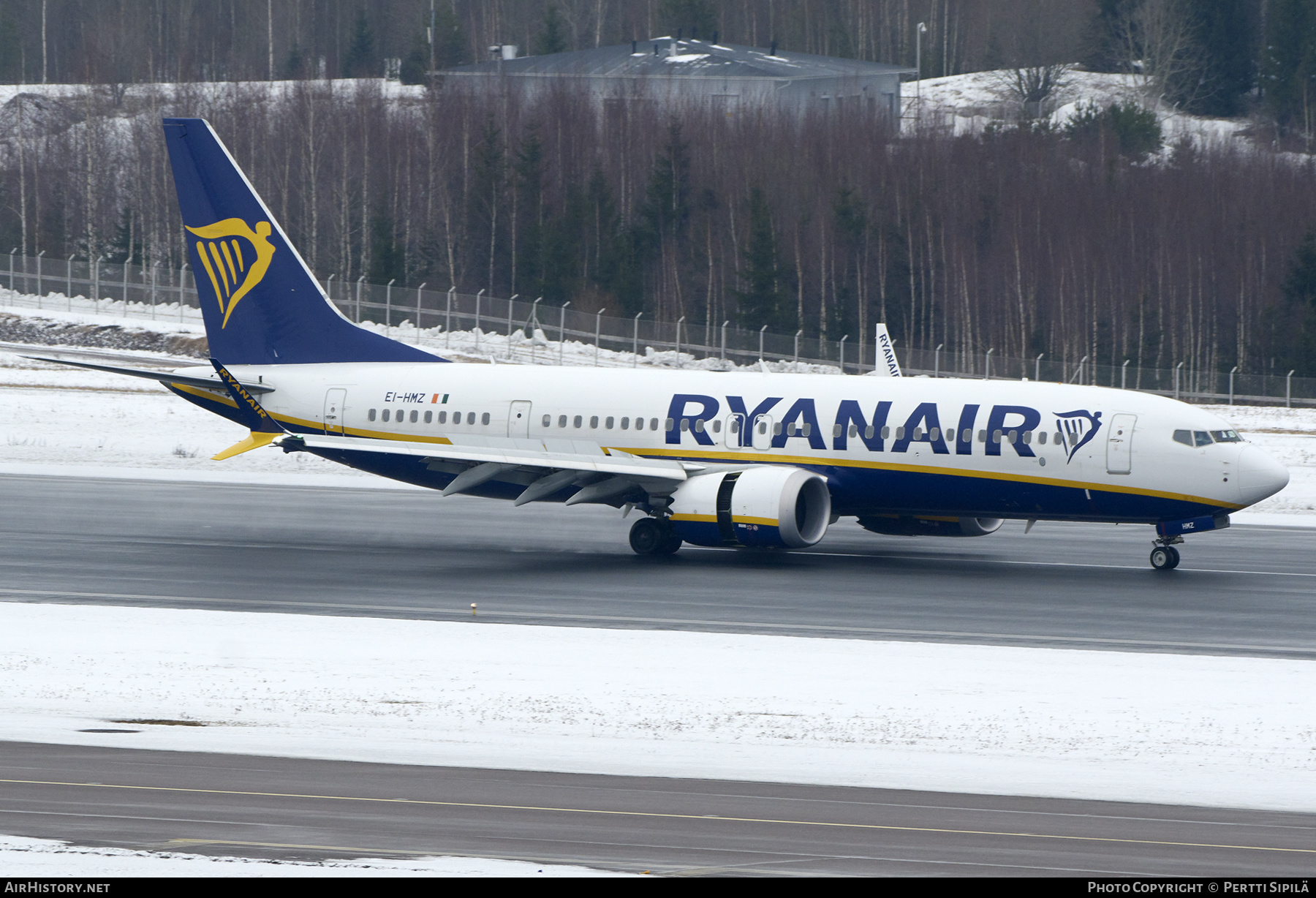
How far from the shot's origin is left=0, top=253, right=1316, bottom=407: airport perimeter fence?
7544 cm

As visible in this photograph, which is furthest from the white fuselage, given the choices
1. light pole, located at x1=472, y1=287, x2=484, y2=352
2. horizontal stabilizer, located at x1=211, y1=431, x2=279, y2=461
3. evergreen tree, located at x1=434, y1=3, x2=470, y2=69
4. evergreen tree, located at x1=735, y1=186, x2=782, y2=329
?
evergreen tree, located at x1=434, y1=3, x2=470, y2=69

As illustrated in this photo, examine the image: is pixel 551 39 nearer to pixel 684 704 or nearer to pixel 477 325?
pixel 477 325

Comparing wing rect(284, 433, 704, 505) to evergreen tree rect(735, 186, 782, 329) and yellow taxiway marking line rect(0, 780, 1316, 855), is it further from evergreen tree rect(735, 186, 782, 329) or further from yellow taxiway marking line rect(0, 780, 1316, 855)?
evergreen tree rect(735, 186, 782, 329)

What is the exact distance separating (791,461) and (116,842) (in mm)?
20290

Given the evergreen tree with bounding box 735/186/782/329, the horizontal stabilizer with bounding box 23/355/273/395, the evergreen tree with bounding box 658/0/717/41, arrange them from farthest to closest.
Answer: the evergreen tree with bounding box 658/0/717/41, the evergreen tree with bounding box 735/186/782/329, the horizontal stabilizer with bounding box 23/355/273/395

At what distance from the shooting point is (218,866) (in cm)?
1198

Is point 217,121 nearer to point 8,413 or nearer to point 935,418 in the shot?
point 8,413

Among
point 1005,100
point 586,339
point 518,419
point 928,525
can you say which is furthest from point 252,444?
point 1005,100

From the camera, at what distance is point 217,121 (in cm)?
10731

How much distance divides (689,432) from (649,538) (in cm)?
235

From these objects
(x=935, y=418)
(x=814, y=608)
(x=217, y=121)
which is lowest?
Result: (x=814, y=608)

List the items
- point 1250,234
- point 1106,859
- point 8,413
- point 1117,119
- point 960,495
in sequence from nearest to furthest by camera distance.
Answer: point 1106,859 → point 960,495 → point 8,413 → point 1250,234 → point 1117,119

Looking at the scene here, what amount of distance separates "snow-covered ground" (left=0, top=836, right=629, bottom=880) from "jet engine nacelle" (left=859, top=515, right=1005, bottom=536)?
20775 mm

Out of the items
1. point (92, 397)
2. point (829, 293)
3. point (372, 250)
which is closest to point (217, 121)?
point (372, 250)
